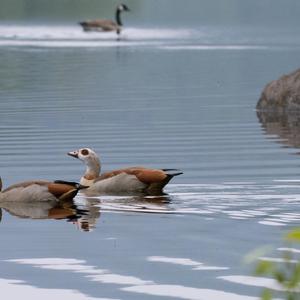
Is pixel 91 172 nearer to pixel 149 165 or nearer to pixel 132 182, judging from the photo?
pixel 132 182

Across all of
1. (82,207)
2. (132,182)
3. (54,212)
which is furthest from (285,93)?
(54,212)

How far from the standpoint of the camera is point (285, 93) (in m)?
30.4

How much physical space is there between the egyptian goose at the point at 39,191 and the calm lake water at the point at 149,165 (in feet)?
0.61

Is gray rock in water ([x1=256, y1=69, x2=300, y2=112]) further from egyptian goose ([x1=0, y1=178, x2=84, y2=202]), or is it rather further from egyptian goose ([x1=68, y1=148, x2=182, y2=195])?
egyptian goose ([x1=0, y1=178, x2=84, y2=202])

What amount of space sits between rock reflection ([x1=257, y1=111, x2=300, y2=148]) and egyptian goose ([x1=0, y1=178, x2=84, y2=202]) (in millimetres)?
7234

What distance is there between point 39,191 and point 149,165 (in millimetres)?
3960

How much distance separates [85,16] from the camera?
368ft

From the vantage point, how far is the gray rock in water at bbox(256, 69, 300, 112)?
3020 centimetres

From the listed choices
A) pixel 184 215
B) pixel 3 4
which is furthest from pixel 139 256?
pixel 3 4

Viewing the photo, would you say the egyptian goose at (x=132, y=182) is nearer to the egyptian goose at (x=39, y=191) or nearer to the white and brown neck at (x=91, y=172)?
the white and brown neck at (x=91, y=172)

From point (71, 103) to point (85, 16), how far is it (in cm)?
7715

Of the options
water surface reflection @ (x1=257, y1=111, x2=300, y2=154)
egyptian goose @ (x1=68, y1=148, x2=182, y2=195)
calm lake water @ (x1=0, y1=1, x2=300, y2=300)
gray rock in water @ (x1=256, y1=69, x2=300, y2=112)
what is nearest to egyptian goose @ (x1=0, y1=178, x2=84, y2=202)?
calm lake water @ (x1=0, y1=1, x2=300, y2=300)

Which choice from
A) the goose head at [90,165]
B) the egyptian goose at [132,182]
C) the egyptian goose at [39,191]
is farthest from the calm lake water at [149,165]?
the goose head at [90,165]

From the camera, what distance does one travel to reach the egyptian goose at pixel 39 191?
16.8 m
